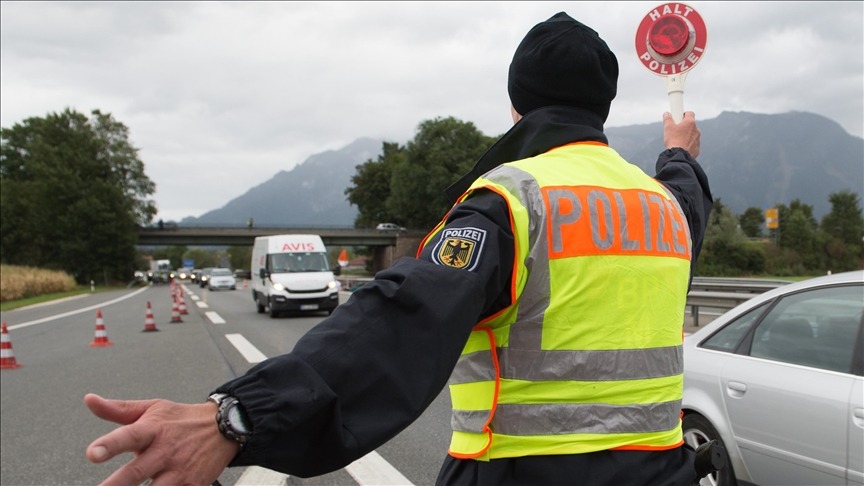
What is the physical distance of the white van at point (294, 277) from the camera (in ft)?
55.1

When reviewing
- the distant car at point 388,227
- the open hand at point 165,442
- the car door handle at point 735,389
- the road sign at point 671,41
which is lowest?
the distant car at point 388,227

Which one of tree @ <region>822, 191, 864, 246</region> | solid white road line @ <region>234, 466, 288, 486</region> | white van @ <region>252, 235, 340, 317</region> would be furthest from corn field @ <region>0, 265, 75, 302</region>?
tree @ <region>822, 191, 864, 246</region>

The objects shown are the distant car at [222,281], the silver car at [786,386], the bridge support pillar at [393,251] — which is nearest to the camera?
the silver car at [786,386]

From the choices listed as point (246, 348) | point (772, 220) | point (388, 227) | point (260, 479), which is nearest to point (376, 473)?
point (260, 479)

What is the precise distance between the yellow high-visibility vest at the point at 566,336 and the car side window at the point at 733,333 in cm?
290

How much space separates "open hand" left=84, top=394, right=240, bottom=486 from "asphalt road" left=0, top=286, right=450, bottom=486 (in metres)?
3.52

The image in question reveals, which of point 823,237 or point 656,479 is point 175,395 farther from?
point 823,237

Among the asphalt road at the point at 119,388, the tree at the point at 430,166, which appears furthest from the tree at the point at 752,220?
the asphalt road at the point at 119,388

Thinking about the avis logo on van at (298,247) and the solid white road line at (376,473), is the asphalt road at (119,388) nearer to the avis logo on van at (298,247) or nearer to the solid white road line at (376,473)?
the solid white road line at (376,473)

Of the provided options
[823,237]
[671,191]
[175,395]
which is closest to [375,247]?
[823,237]

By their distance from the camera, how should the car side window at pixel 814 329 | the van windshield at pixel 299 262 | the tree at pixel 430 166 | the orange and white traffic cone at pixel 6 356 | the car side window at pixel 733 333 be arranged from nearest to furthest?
the car side window at pixel 814 329 → the car side window at pixel 733 333 → the orange and white traffic cone at pixel 6 356 → the van windshield at pixel 299 262 → the tree at pixel 430 166

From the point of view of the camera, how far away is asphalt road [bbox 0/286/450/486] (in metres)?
4.57

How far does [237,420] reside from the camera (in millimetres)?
992

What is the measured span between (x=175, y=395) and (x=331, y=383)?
687 cm
